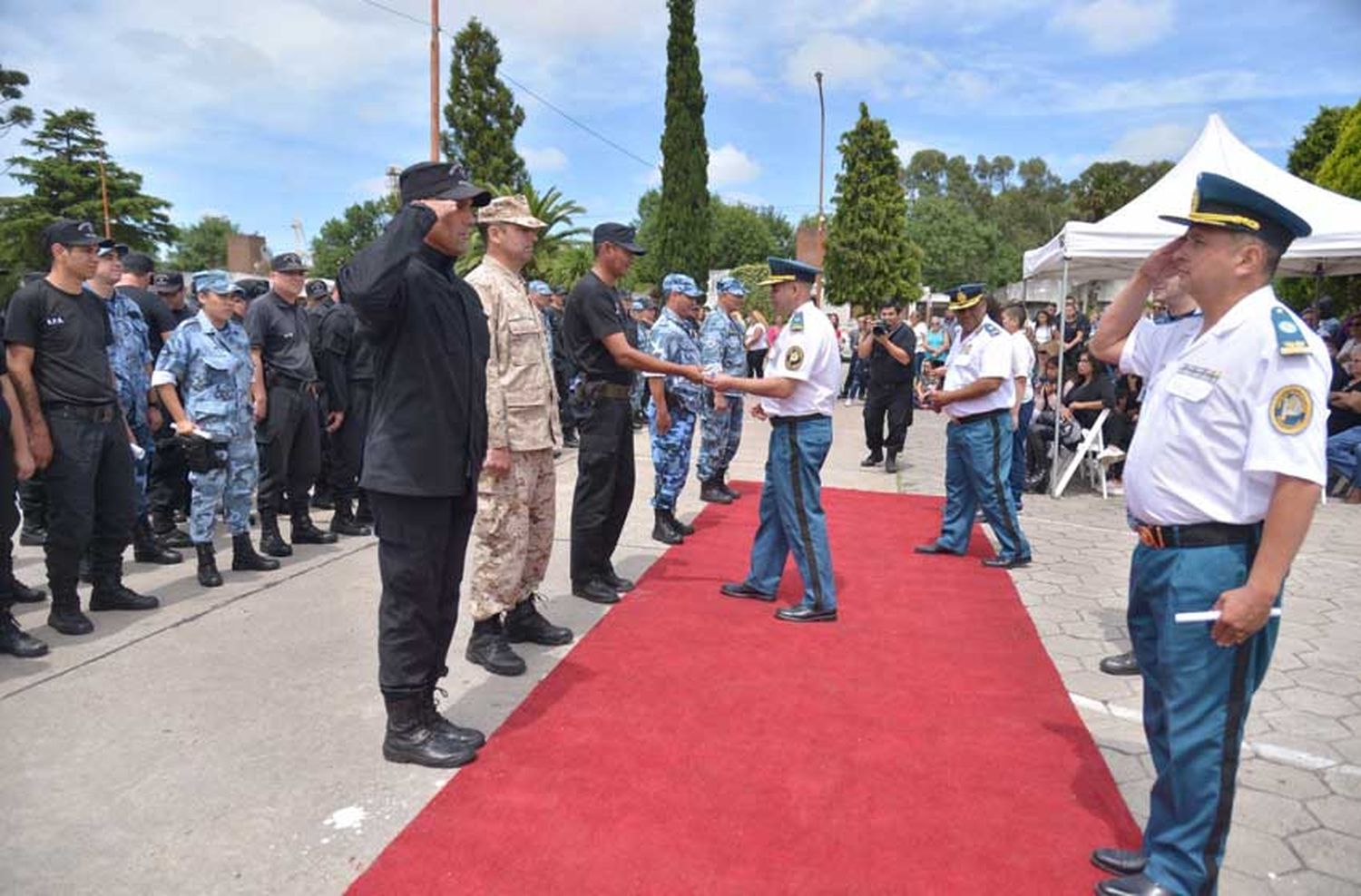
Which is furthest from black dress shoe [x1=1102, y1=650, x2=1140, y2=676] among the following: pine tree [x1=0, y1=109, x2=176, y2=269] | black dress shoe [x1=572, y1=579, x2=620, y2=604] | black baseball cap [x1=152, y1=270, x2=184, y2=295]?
pine tree [x1=0, y1=109, x2=176, y2=269]

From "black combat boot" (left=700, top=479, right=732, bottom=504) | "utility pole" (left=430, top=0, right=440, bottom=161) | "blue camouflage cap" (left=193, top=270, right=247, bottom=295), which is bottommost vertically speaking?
"black combat boot" (left=700, top=479, right=732, bottom=504)

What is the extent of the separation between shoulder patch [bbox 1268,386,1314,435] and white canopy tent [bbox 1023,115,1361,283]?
5.73m

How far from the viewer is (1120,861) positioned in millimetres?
2539

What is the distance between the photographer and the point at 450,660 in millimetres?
4098

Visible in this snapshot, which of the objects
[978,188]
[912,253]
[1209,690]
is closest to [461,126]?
[912,253]

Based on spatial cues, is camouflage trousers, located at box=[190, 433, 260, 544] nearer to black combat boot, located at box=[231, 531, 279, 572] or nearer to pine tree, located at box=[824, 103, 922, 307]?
black combat boot, located at box=[231, 531, 279, 572]

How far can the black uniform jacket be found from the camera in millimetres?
2967

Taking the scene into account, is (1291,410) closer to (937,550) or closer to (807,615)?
(807,615)

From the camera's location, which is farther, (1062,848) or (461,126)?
(461,126)

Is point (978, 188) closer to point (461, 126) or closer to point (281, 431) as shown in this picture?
point (461, 126)

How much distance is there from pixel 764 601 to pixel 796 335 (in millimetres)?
1561

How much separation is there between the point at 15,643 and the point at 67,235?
1.94 m

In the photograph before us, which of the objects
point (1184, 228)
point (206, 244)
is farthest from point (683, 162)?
point (206, 244)

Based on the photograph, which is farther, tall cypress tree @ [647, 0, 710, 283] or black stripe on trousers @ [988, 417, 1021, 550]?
tall cypress tree @ [647, 0, 710, 283]
